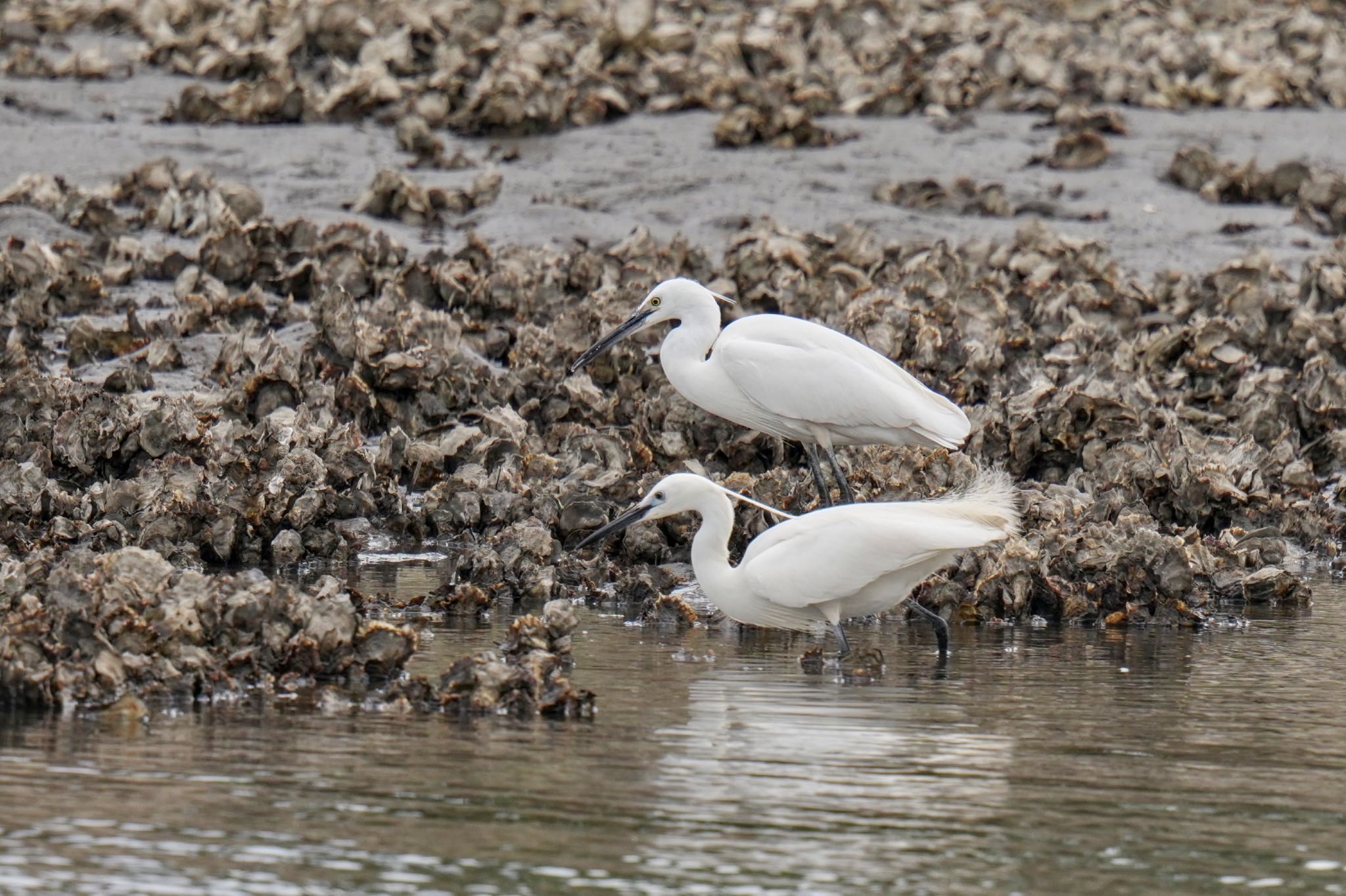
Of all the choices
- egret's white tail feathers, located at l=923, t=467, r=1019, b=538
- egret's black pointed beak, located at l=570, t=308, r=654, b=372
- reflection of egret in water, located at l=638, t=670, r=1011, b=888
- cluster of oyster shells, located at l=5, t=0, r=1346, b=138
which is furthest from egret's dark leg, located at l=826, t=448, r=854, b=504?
cluster of oyster shells, located at l=5, t=0, r=1346, b=138

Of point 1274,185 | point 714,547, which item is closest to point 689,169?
point 1274,185

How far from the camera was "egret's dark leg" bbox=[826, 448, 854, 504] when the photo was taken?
1161cm

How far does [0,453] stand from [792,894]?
7.59 m

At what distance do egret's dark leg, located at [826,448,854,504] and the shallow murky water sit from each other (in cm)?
295

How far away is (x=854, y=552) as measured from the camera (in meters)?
9.10

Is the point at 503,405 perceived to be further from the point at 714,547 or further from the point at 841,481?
the point at 714,547

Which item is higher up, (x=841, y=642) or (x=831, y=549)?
(x=831, y=549)

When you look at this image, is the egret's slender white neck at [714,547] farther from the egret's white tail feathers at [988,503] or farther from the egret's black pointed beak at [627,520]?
the egret's white tail feathers at [988,503]

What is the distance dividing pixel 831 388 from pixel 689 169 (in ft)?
26.5

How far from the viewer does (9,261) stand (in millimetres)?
14914

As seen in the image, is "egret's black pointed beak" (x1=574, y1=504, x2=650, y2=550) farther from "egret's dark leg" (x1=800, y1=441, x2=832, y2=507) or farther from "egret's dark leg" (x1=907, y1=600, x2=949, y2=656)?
"egret's dark leg" (x1=800, y1=441, x2=832, y2=507)

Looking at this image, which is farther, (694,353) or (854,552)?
(694,353)

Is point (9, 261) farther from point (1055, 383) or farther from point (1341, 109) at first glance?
point (1341, 109)

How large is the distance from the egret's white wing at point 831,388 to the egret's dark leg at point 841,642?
2614 mm
